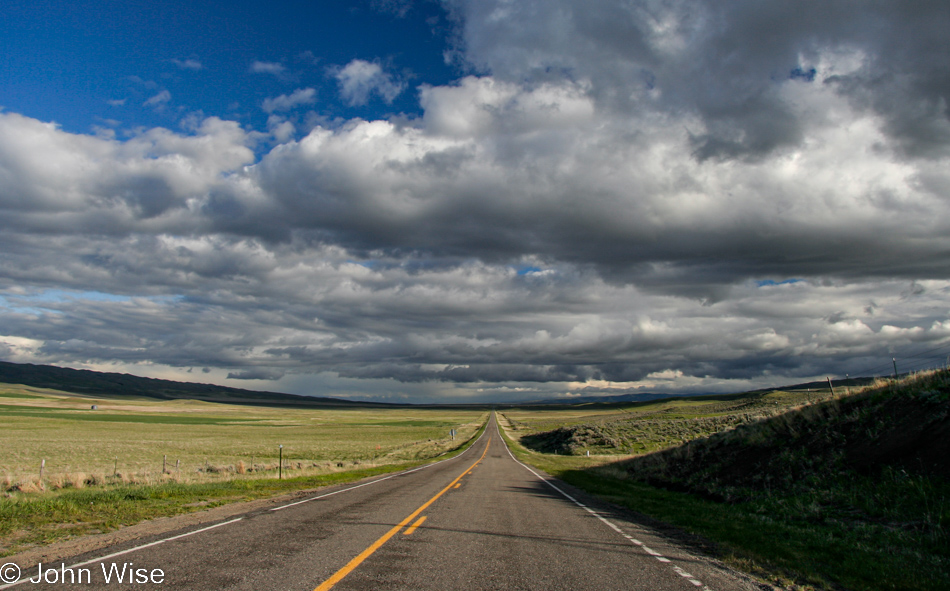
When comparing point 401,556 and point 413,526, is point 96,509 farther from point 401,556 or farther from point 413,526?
point 401,556

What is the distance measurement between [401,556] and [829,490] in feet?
42.5

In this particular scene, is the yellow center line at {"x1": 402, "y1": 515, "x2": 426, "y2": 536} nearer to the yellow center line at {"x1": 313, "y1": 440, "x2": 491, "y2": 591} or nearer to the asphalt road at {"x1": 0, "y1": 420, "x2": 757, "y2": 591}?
the asphalt road at {"x1": 0, "y1": 420, "x2": 757, "y2": 591}

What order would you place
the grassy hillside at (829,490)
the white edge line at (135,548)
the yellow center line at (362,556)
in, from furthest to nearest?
the grassy hillside at (829,490) → the white edge line at (135,548) → the yellow center line at (362,556)

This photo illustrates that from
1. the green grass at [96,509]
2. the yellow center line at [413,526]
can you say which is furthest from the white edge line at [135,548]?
the yellow center line at [413,526]

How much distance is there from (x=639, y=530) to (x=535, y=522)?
8.13 feet

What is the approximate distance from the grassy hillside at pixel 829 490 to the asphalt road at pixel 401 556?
2.01 meters

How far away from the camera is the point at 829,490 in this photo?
47.0 ft

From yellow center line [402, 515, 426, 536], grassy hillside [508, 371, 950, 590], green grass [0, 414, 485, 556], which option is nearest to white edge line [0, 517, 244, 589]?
green grass [0, 414, 485, 556]

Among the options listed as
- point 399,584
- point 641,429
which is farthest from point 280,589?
point 641,429

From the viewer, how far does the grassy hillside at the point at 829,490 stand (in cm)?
891

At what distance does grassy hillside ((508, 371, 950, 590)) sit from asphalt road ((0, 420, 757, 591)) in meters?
2.01

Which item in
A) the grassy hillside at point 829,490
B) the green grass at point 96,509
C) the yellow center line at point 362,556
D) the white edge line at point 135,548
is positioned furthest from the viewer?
the green grass at point 96,509

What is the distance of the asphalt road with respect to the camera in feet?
23.0

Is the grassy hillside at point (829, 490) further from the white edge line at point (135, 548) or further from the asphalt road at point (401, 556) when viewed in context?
the white edge line at point (135, 548)
